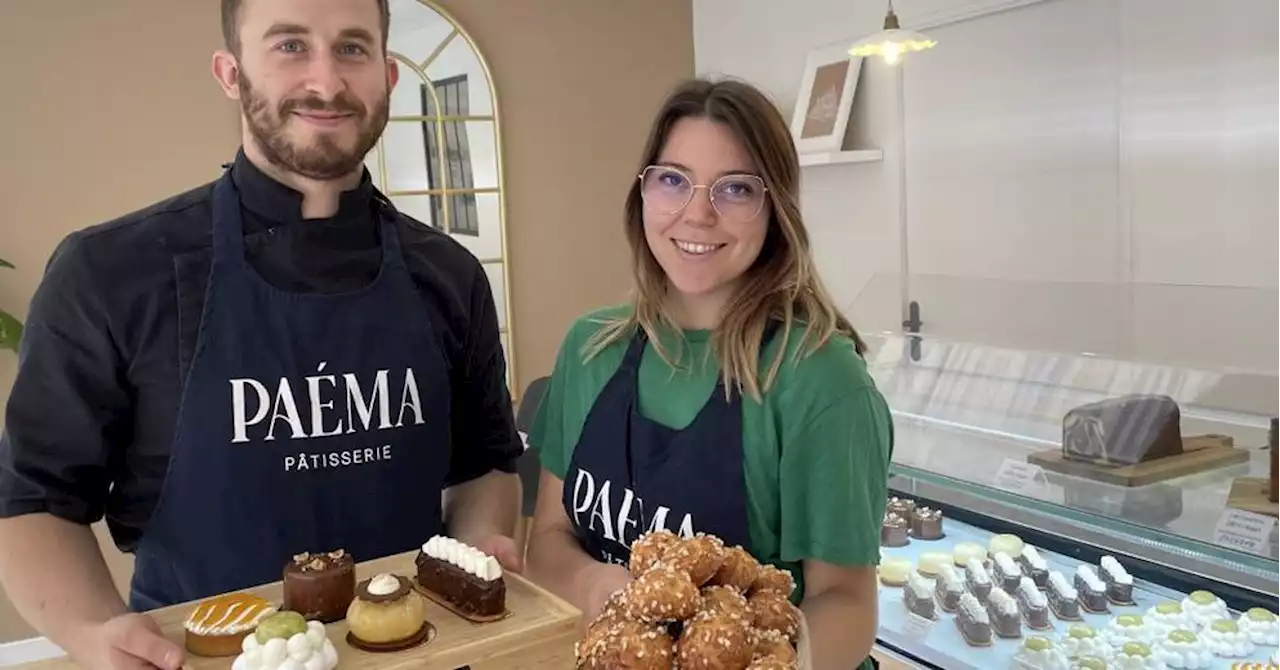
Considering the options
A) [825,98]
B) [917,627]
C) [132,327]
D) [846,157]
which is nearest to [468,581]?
[132,327]

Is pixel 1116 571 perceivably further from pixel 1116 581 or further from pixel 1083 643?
pixel 1083 643

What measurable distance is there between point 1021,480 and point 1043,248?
1.77m

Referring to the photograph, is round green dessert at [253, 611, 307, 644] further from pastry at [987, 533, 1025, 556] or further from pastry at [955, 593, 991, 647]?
pastry at [987, 533, 1025, 556]

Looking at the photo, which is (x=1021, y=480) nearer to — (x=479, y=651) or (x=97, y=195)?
(x=479, y=651)

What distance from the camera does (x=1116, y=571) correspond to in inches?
92.3

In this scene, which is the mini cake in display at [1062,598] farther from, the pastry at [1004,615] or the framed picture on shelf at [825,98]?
the framed picture on shelf at [825,98]

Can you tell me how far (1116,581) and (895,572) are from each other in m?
0.50

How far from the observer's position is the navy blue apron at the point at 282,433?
158cm

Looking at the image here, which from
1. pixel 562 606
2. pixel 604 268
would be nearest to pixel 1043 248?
pixel 604 268

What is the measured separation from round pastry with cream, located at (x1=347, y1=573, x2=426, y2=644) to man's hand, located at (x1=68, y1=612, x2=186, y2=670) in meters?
0.20

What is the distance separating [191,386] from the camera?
1.57 metres

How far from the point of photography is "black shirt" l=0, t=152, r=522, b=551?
1505mm

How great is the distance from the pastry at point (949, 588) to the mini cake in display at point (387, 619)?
59.9 inches

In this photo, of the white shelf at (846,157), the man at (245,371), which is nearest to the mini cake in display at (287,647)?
the man at (245,371)
